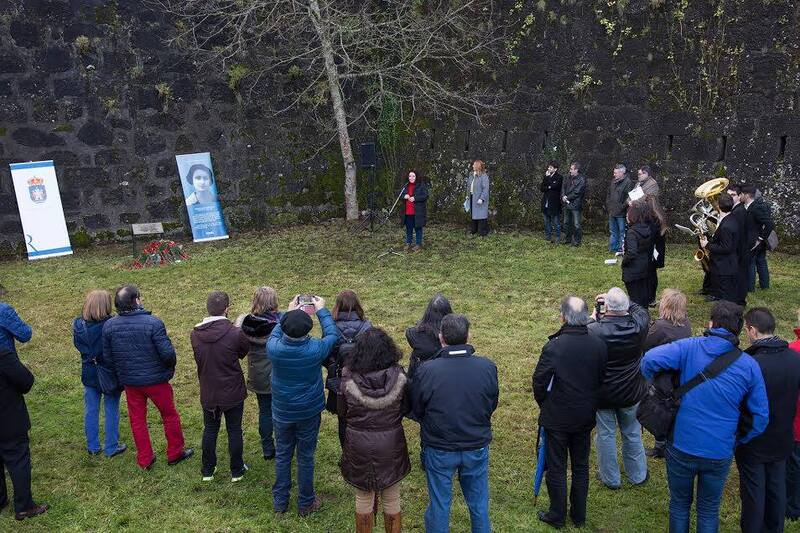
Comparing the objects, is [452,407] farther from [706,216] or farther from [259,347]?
[706,216]

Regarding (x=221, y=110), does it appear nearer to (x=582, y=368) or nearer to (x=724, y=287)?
(x=724, y=287)

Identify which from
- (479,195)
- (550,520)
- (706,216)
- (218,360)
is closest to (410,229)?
(479,195)

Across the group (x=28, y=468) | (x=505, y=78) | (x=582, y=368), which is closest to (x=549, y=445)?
(x=582, y=368)

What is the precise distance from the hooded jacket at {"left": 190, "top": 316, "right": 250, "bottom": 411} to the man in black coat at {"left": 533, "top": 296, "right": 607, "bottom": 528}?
2.04 metres

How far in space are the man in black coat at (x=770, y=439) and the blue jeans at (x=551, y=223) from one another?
24.1 feet

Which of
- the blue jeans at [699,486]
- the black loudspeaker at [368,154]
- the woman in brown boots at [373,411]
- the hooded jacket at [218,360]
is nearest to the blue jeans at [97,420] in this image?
the hooded jacket at [218,360]

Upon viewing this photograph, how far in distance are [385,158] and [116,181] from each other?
469 centimetres

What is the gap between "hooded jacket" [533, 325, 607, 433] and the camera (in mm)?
4242

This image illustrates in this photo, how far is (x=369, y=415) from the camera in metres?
3.95

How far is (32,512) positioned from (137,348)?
1224 mm

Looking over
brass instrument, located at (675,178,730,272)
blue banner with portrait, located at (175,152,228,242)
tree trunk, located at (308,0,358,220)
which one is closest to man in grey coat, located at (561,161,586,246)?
brass instrument, located at (675,178,730,272)

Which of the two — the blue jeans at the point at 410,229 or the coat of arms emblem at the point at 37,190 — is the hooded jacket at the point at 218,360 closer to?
the blue jeans at the point at 410,229

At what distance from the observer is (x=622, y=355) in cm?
456

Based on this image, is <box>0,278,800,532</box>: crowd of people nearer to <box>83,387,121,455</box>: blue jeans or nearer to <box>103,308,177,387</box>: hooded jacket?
<box>103,308,177,387</box>: hooded jacket
